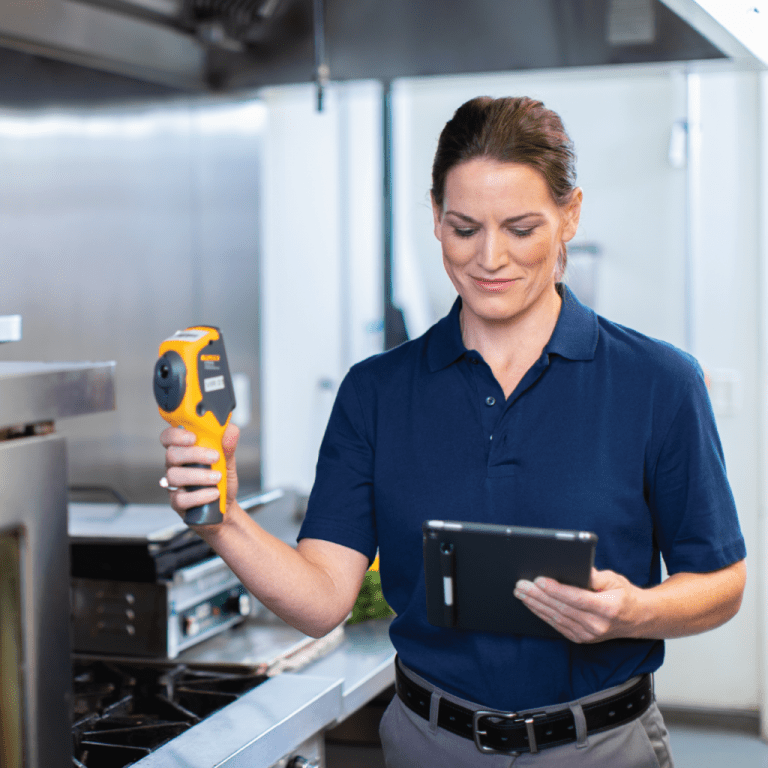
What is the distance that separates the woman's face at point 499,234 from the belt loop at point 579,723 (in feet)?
1.45

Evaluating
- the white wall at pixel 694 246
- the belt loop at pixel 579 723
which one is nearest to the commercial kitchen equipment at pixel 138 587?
the belt loop at pixel 579 723

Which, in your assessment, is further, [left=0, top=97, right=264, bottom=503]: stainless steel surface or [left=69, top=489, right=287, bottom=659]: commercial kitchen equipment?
[left=0, top=97, right=264, bottom=503]: stainless steel surface

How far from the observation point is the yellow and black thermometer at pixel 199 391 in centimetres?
90

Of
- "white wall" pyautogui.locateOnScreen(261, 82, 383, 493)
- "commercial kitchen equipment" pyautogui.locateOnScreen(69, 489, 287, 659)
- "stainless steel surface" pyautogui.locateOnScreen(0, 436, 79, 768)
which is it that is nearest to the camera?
"stainless steel surface" pyautogui.locateOnScreen(0, 436, 79, 768)

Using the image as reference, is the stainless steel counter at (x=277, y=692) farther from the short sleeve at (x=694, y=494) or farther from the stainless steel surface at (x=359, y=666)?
the short sleeve at (x=694, y=494)

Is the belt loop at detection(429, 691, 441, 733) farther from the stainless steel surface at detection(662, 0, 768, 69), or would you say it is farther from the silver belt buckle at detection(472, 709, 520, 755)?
the stainless steel surface at detection(662, 0, 768, 69)

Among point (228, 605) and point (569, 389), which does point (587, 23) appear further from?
point (228, 605)

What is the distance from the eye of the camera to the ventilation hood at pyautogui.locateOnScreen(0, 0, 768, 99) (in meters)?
1.66

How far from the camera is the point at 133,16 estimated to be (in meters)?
1.88

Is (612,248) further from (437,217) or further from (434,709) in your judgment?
(434,709)

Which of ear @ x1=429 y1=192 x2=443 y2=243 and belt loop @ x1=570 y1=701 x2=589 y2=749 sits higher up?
ear @ x1=429 y1=192 x2=443 y2=243

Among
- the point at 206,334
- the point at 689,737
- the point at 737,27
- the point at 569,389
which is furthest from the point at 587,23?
the point at 689,737

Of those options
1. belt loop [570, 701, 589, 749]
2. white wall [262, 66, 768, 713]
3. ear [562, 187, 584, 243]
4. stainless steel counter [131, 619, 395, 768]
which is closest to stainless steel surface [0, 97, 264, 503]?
white wall [262, 66, 768, 713]

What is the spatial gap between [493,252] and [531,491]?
0.90ft
